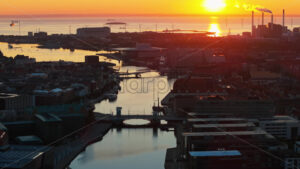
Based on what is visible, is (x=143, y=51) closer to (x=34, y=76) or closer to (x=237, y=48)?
(x=237, y=48)

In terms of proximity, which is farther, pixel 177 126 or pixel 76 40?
pixel 76 40

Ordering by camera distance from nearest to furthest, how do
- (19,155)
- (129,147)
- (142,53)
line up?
(19,155) → (129,147) → (142,53)

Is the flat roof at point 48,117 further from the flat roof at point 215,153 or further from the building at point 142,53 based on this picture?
the building at point 142,53

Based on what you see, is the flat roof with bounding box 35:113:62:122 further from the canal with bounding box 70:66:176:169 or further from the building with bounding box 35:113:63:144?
the canal with bounding box 70:66:176:169

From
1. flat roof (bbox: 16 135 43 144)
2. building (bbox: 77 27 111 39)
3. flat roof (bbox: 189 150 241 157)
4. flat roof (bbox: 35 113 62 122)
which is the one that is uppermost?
building (bbox: 77 27 111 39)

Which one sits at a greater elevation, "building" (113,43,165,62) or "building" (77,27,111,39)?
"building" (77,27,111,39)

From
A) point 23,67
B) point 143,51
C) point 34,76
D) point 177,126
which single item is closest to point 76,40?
point 143,51

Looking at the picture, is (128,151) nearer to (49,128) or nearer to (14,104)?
(49,128)

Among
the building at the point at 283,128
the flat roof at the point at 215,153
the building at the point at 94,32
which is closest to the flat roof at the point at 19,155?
the flat roof at the point at 215,153

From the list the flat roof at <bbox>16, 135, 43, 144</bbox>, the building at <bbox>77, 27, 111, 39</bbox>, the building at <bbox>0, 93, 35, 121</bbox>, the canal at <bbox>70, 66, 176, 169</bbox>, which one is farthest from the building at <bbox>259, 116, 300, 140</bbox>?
the building at <bbox>77, 27, 111, 39</bbox>

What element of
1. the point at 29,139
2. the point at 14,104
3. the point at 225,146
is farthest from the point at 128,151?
the point at 14,104

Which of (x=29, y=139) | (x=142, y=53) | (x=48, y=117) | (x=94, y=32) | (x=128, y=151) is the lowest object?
(x=128, y=151)
